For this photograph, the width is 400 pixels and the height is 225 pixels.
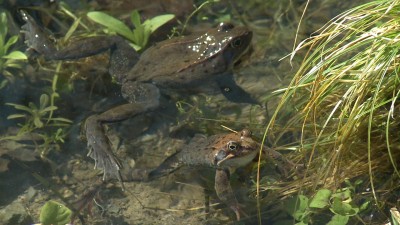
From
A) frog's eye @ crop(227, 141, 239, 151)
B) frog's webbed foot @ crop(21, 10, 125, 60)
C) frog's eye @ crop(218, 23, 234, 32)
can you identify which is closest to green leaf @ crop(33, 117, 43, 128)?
frog's webbed foot @ crop(21, 10, 125, 60)

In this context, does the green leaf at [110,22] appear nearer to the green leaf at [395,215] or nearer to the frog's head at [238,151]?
the frog's head at [238,151]

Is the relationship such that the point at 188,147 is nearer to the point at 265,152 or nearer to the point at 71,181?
the point at 265,152

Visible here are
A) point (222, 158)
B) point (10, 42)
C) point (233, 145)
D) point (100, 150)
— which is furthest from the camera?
point (10, 42)

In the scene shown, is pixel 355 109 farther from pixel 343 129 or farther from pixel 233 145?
pixel 233 145

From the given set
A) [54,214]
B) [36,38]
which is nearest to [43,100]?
[36,38]

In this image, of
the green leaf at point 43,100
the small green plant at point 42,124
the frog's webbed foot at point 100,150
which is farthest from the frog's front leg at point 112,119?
the green leaf at point 43,100

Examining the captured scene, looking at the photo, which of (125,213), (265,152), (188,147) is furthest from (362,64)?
(125,213)

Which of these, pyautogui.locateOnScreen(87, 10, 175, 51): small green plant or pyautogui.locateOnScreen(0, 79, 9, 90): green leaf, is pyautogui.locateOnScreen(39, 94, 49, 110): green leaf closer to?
pyautogui.locateOnScreen(0, 79, 9, 90): green leaf
